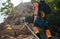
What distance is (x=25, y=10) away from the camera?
15977mm

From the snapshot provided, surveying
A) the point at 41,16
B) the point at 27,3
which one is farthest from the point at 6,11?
the point at 41,16

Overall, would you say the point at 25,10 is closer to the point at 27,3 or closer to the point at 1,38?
the point at 27,3

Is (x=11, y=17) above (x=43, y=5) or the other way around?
the other way around

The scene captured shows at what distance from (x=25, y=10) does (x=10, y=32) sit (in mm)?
4518

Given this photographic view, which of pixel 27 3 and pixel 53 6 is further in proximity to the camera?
Answer: pixel 27 3

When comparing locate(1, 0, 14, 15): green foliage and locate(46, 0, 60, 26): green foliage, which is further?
locate(1, 0, 14, 15): green foliage

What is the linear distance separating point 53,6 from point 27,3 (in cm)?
659

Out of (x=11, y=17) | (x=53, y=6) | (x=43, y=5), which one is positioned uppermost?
(x=43, y=5)

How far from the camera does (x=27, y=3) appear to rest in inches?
703

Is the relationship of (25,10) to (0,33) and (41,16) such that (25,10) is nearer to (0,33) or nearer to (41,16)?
(0,33)

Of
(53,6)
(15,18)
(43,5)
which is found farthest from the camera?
(15,18)

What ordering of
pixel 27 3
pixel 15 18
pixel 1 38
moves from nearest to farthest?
1. pixel 1 38
2. pixel 15 18
3. pixel 27 3

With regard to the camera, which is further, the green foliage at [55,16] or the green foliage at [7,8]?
the green foliage at [7,8]

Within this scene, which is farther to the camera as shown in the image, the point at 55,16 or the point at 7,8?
the point at 7,8
